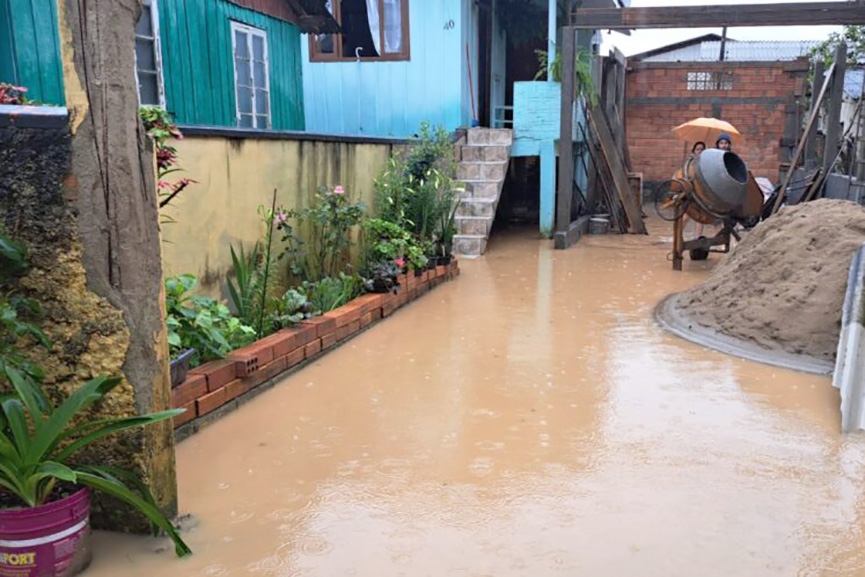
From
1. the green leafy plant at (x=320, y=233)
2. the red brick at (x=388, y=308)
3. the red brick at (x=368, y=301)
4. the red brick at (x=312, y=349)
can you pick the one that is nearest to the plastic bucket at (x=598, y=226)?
the red brick at (x=388, y=308)

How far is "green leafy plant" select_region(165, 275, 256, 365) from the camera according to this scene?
3.83 m

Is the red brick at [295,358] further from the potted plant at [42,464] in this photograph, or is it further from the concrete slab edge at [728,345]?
the concrete slab edge at [728,345]

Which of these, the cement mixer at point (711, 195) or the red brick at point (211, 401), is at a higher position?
the cement mixer at point (711, 195)

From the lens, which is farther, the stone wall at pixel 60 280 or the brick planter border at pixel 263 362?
the brick planter border at pixel 263 362

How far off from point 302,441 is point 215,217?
1890 mm

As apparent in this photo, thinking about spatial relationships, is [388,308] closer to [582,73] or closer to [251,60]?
[251,60]

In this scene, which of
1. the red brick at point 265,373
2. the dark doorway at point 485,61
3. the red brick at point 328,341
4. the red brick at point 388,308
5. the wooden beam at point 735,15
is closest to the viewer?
the red brick at point 265,373

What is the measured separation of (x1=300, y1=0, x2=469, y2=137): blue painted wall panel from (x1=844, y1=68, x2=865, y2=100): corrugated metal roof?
23.5ft

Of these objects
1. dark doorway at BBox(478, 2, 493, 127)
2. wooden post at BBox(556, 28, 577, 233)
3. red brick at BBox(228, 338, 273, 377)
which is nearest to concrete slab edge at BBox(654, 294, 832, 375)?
red brick at BBox(228, 338, 273, 377)

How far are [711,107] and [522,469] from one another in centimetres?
1462

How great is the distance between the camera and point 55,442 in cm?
242

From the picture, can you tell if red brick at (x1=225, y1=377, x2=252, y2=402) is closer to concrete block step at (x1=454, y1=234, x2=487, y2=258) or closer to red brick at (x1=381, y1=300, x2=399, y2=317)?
red brick at (x1=381, y1=300, x2=399, y2=317)

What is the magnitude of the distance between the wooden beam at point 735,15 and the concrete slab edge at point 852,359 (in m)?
4.81

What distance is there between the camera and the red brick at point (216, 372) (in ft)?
12.6
